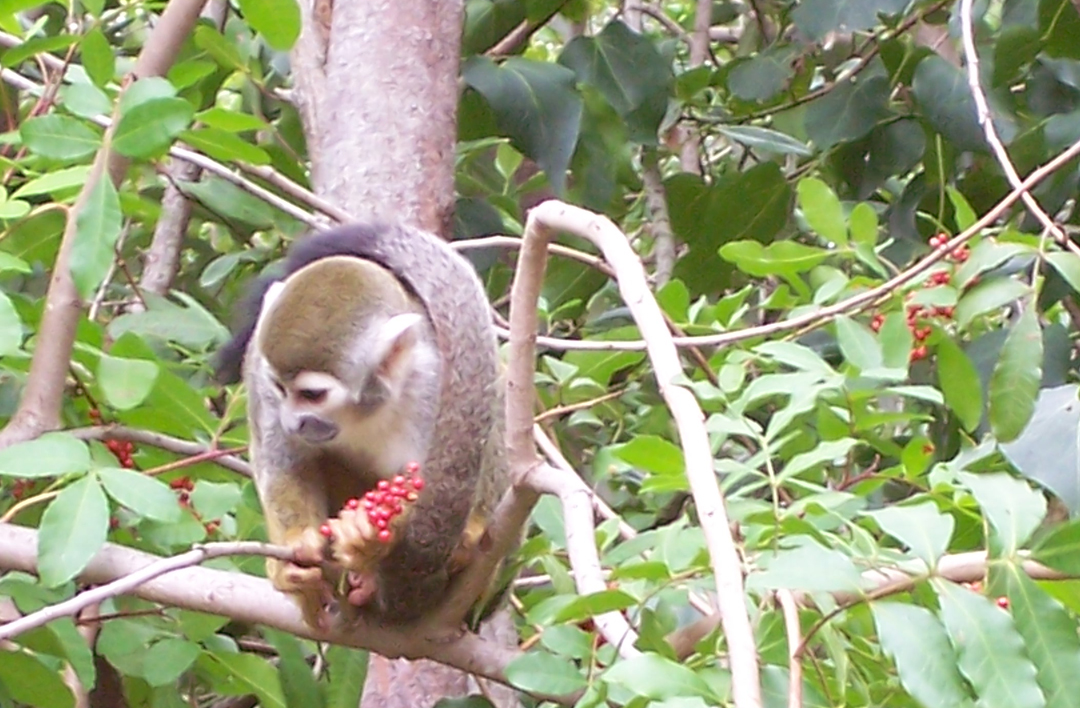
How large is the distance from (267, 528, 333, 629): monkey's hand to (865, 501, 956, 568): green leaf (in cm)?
54

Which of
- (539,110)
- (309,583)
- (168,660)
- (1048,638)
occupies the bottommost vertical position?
(168,660)

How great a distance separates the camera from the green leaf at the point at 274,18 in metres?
1.14

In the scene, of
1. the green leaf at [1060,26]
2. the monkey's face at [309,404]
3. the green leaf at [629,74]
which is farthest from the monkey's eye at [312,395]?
the green leaf at [1060,26]

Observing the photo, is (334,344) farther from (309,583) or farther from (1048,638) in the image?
(1048,638)

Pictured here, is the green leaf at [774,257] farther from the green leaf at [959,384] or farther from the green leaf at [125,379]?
the green leaf at [125,379]

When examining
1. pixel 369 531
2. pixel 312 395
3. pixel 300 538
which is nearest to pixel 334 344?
pixel 312 395

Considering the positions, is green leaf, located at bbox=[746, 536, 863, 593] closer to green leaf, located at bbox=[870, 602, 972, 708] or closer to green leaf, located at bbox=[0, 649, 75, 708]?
green leaf, located at bbox=[870, 602, 972, 708]

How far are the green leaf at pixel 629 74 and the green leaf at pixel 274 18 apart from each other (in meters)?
0.85

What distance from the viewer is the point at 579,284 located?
2.04 meters

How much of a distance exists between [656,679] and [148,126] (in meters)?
0.67

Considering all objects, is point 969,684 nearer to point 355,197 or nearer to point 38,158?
point 38,158

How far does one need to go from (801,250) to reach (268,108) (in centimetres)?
133

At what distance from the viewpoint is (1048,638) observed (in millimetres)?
682

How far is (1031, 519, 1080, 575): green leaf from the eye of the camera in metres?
0.70
